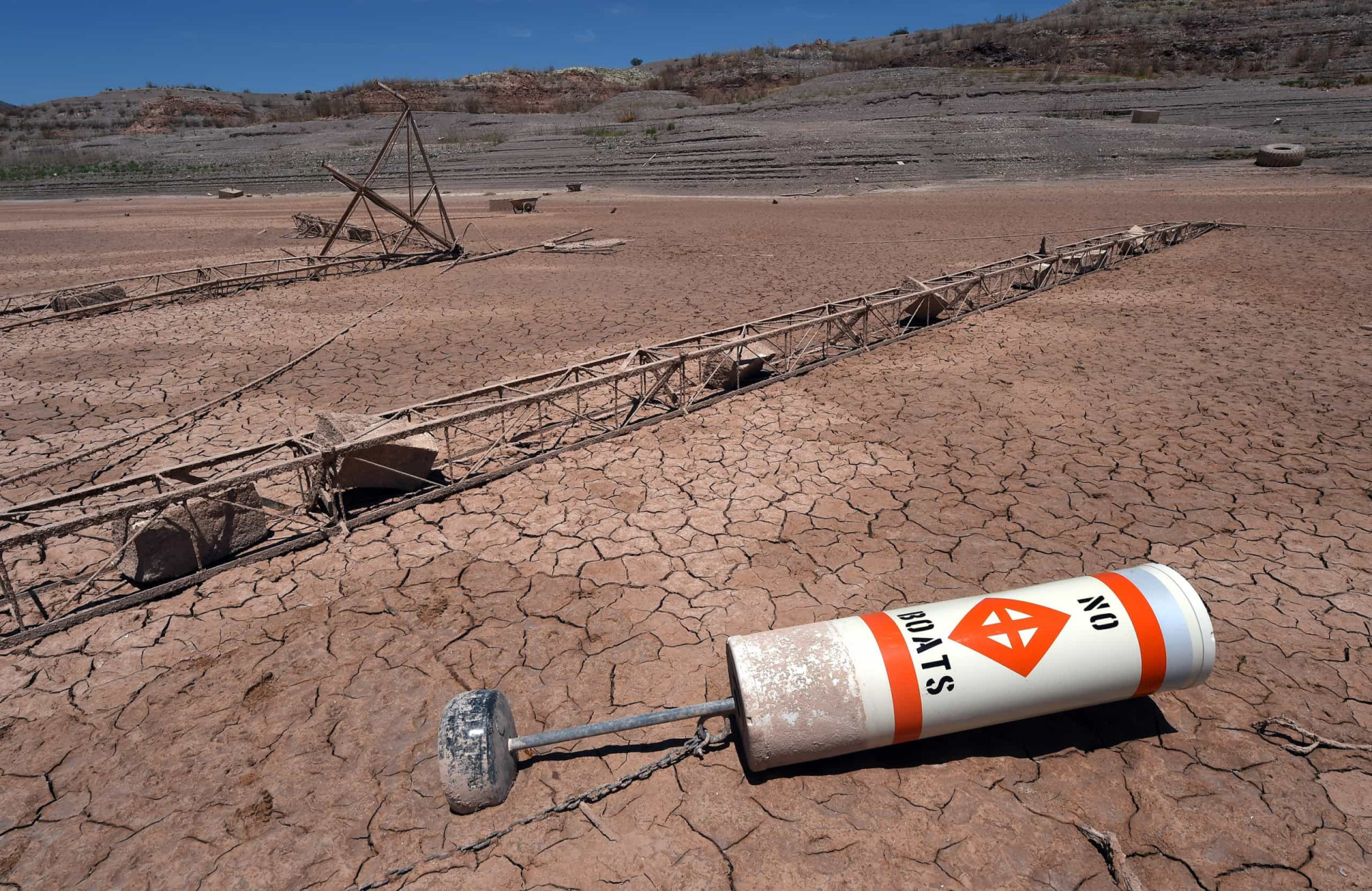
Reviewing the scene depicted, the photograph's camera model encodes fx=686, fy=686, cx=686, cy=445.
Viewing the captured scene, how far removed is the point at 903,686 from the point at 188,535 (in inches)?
194

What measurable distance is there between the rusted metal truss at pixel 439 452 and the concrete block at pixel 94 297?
8288mm

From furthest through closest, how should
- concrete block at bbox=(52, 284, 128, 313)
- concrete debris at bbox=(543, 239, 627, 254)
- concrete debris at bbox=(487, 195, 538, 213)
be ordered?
concrete debris at bbox=(487, 195, 538, 213), concrete debris at bbox=(543, 239, 627, 254), concrete block at bbox=(52, 284, 128, 313)

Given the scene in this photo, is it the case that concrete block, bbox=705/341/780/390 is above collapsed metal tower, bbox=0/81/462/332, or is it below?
below

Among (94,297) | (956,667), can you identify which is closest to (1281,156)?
(956,667)

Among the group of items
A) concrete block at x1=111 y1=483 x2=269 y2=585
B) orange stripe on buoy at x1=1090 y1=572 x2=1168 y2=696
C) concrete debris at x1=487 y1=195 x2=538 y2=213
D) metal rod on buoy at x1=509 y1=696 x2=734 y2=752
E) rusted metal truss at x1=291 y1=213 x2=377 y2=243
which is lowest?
metal rod on buoy at x1=509 y1=696 x2=734 y2=752

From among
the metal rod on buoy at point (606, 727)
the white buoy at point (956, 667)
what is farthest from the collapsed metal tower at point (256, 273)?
the white buoy at point (956, 667)

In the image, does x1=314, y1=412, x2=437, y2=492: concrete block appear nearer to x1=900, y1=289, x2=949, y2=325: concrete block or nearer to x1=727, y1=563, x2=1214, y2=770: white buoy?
x1=727, y1=563, x2=1214, y2=770: white buoy

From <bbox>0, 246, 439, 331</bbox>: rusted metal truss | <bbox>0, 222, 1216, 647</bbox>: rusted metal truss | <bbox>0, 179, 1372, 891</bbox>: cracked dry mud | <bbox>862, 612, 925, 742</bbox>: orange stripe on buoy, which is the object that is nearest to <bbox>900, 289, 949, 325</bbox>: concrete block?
<bbox>0, 222, 1216, 647</bbox>: rusted metal truss

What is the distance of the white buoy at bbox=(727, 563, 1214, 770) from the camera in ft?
10.4

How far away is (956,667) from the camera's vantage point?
323cm

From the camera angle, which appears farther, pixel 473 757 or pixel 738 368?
pixel 738 368

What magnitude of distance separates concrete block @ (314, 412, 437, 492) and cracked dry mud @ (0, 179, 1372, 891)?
1.36ft

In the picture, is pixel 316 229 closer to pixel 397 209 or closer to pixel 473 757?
pixel 397 209

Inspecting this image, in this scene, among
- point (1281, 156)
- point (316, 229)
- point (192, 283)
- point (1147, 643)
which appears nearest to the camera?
point (1147, 643)
